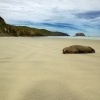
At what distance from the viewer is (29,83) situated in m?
3.12

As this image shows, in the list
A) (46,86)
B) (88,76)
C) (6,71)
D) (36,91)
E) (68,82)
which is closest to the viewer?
(36,91)

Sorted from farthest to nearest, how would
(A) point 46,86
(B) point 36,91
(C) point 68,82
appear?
1. (C) point 68,82
2. (A) point 46,86
3. (B) point 36,91

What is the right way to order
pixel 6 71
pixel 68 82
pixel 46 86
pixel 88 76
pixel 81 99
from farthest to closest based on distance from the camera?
pixel 6 71 → pixel 88 76 → pixel 68 82 → pixel 46 86 → pixel 81 99

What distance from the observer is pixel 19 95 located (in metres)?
2.62

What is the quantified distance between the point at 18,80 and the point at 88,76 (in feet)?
3.98

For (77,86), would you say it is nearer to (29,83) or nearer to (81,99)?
(81,99)

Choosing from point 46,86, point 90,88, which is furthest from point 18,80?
point 90,88

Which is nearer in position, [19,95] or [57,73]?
[19,95]

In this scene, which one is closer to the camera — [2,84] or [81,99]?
[81,99]

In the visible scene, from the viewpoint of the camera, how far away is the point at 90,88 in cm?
293

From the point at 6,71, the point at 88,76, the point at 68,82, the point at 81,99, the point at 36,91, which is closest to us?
the point at 81,99

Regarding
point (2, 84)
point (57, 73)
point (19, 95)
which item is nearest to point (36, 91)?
point (19, 95)

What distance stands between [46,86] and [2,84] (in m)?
0.64

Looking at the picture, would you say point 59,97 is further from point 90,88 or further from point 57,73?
point 57,73
